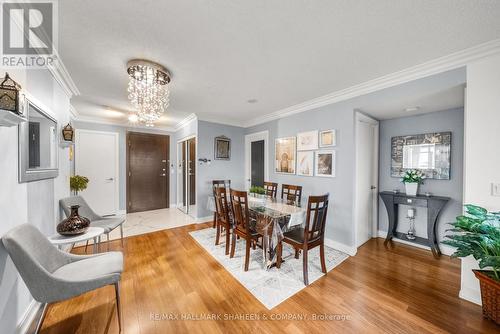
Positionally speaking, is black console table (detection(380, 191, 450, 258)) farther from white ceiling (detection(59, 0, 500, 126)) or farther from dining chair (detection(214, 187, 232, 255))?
dining chair (detection(214, 187, 232, 255))

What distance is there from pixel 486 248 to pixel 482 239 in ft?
0.23

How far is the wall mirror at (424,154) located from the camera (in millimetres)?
2754

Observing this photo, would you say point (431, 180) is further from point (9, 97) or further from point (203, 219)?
point (9, 97)

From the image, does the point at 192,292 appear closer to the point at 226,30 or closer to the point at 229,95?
the point at 226,30

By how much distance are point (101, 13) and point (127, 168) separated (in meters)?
4.22

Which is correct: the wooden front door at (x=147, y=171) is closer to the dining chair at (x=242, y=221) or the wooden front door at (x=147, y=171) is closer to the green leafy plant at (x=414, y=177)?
the dining chair at (x=242, y=221)

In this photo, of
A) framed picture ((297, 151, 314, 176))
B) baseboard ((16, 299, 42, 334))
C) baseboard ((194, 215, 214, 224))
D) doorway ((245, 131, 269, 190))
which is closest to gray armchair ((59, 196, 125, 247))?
baseboard ((16, 299, 42, 334))

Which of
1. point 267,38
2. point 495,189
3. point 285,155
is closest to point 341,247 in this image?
point 495,189

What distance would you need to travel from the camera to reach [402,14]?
54.4 inches

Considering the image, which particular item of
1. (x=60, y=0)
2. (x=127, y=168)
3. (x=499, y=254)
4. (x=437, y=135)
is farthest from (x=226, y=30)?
(x=127, y=168)

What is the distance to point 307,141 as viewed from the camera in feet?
11.1

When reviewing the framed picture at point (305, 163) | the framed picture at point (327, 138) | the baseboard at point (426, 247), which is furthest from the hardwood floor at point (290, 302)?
the framed picture at point (327, 138)

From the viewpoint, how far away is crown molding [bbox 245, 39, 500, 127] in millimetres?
1738

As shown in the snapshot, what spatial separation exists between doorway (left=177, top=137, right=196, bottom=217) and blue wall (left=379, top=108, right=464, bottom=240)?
13.4 feet
